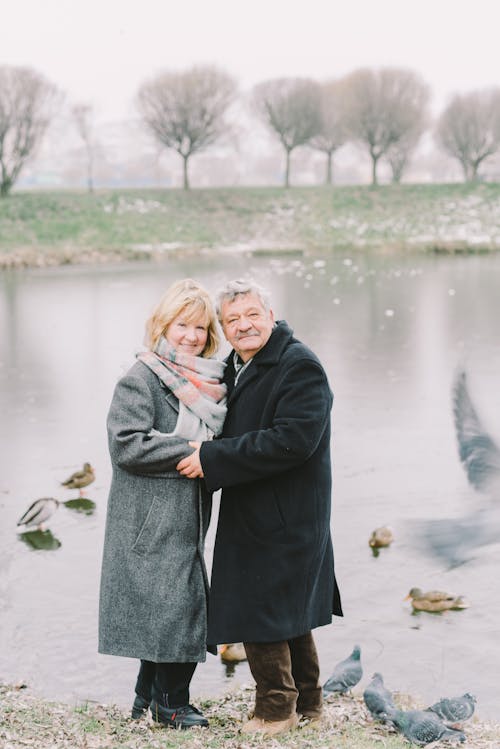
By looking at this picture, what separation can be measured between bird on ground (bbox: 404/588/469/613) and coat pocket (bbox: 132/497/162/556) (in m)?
2.90

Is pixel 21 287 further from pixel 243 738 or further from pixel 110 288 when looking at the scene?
pixel 243 738

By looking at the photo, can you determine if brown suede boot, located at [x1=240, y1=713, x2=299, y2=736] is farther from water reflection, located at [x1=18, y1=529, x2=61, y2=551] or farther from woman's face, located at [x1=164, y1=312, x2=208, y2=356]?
water reflection, located at [x1=18, y1=529, x2=61, y2=551]

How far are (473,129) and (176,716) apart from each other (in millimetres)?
61323

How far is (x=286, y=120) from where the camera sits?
57.6 m

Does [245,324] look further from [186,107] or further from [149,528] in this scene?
[186,107]

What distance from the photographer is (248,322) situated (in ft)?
11.8

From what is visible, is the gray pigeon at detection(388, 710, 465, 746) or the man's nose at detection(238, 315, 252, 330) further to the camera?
the gray pigeon at detection(388, 710, 465, 746)

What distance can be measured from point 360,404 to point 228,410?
775cm

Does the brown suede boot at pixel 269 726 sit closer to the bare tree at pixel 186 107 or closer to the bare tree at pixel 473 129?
the bare tree at pixel 186 107

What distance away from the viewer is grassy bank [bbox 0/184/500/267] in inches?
1471

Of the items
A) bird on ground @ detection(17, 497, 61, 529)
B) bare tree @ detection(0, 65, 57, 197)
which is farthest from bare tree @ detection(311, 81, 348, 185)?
bird on ground @ detection(17, 497, 61, 529)

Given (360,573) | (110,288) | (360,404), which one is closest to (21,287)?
(110,288)

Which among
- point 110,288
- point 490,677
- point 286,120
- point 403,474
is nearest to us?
point 490,677

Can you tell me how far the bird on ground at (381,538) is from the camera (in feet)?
22.9
